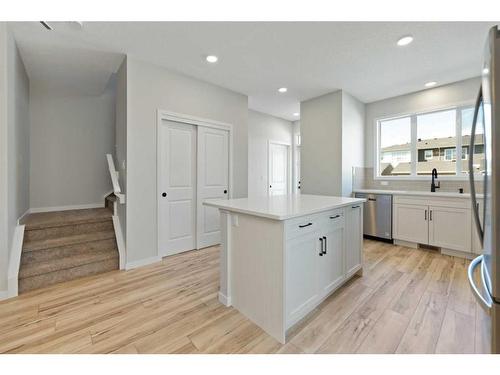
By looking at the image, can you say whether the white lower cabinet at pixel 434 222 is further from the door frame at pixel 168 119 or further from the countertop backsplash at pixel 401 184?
the door frame at pixel 168 119

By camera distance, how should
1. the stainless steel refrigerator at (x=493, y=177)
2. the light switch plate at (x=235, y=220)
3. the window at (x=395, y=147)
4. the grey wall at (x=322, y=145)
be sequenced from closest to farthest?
1. the stainless steel refrigerator at (x=493, y=177)
2. the light switch plate at (x=235, y=220)
3. the grey wall at (x=322, y=145)
4. the window at (x=395, y=147)

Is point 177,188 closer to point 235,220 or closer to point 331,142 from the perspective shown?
point 235,220

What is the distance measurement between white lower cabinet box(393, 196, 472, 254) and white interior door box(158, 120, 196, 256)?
3.35 meters

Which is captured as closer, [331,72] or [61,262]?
[61,262]

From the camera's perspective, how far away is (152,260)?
298cm

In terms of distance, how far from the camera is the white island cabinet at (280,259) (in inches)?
61.4

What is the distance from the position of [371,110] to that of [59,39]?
502cm

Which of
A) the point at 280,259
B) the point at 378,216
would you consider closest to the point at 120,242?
the point at 280,259

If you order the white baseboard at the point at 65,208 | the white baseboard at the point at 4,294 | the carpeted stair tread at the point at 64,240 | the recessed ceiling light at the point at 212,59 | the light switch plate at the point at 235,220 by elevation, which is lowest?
the white baseboard at the point at 4,294

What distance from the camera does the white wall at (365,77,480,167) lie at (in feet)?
11.3

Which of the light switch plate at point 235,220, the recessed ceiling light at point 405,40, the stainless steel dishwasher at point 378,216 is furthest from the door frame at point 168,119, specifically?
the stainless steel dishwasher at point 378,216

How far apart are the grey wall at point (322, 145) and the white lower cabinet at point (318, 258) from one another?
68.2 inches
